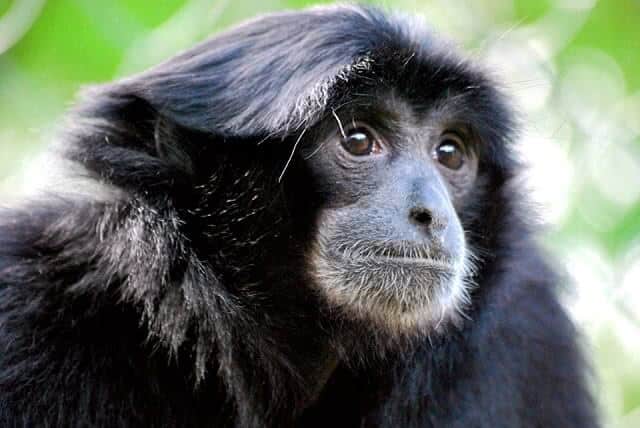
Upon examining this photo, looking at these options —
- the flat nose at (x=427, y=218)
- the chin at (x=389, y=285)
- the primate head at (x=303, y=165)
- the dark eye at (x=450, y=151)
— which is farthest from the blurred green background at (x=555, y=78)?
the flat nose at (x=427, y=218)

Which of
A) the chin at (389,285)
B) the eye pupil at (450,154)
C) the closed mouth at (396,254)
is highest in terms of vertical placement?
the eye pupil at (450,154)

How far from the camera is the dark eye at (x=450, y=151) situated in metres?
4.83

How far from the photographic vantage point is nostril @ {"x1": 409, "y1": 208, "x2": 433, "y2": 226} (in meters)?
4.24

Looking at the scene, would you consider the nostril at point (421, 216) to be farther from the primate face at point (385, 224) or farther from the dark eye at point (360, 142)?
the dark eye at point (360, 142)

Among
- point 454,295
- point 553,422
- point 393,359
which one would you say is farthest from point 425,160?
point 553,422

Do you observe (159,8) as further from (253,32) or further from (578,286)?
(578,286)

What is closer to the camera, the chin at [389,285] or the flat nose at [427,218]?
the flat nose at [427,218]

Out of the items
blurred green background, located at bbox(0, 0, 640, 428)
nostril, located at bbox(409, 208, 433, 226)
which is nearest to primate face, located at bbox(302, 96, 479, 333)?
nostril, located at bbox(409, 208, 433, 226)

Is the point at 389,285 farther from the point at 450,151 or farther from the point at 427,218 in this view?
the point at 450,151

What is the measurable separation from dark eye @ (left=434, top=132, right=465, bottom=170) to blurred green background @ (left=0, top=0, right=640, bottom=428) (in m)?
1.34

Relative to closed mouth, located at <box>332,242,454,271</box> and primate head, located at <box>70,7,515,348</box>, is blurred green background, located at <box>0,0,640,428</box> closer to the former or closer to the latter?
primate head, located at <box>70,7,515,348</box>

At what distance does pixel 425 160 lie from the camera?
4578 millimetres

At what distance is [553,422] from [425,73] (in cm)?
203

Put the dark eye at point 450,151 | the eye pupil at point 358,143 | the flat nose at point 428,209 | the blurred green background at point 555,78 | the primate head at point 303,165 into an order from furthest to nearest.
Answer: the blurred green background at point 555,78, the dark eye at point 450,151, the eye pupil at point 358,143, the primate head at point 303,165, the flat nose at point 428,209
